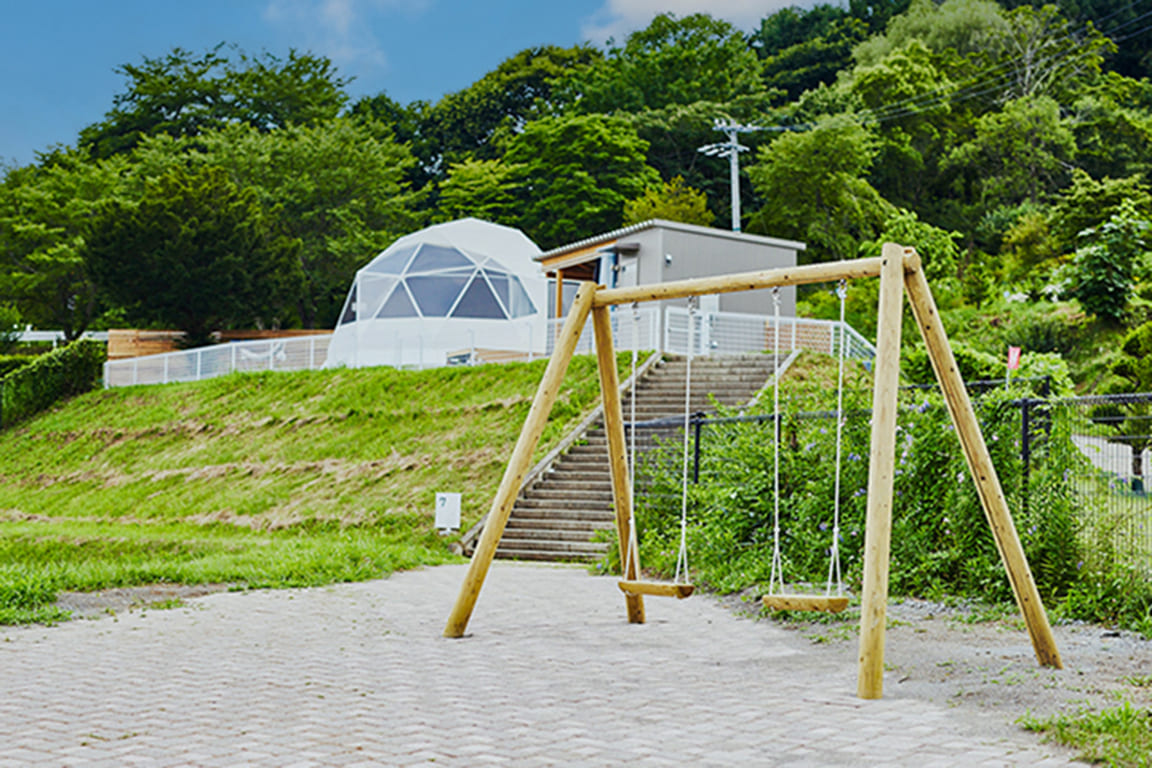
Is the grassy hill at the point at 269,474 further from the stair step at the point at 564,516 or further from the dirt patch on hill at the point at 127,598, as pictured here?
the stair step at the point at 564,516

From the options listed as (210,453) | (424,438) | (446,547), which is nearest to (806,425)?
(446,547)

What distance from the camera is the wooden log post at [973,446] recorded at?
596cm

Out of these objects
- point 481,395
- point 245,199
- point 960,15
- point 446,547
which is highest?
point 960,15

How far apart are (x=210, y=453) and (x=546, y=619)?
17685 millimetres

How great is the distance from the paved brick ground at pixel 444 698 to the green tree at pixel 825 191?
37.6 metres

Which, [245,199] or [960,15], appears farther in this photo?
[960,15]

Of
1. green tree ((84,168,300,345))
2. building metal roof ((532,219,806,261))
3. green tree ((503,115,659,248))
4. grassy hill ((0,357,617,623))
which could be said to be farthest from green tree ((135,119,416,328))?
building metal roof ((532,219,806,261))

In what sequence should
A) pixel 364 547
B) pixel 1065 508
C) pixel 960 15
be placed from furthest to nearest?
pixel 960 15 < pixel 364 547 < pixel 1065 508

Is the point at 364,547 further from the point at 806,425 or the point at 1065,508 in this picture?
the point at 1065,508

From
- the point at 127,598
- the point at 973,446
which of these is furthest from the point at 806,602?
the point at 127,598

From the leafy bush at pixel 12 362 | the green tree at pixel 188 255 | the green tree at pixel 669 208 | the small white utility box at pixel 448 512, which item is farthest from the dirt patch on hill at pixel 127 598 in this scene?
the green tree at pixel 188 255

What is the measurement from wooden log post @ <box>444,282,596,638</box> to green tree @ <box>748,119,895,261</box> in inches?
1461

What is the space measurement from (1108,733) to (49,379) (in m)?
36.0

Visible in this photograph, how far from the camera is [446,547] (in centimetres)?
1586
